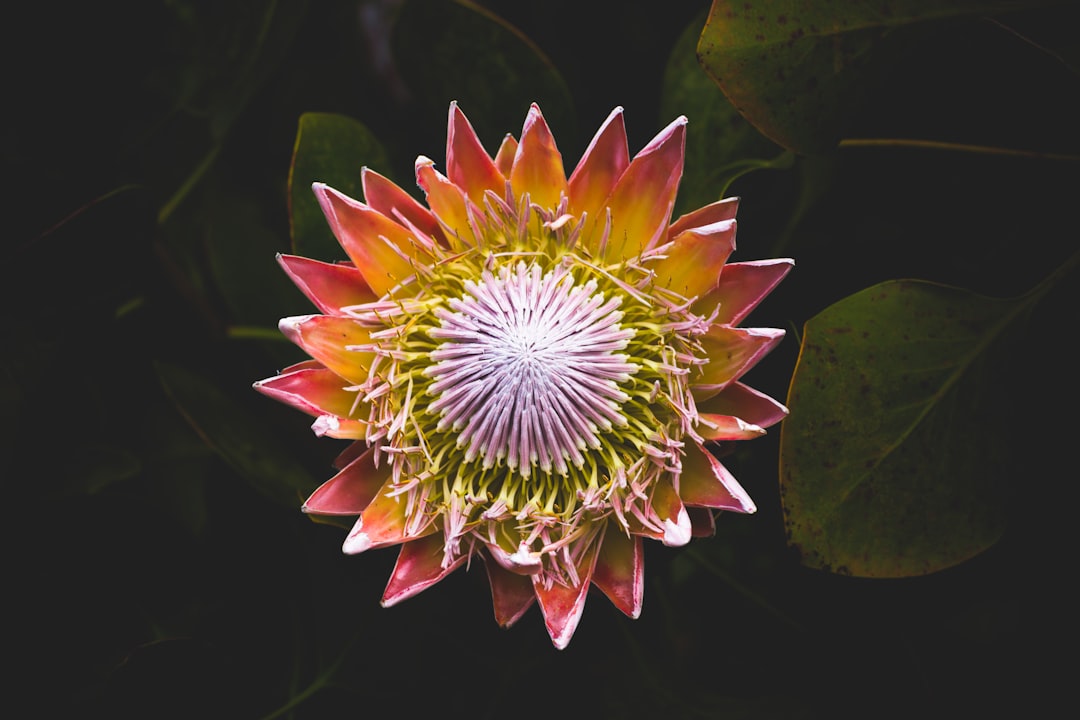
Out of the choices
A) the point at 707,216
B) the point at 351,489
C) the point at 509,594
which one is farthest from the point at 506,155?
the point at 509,594

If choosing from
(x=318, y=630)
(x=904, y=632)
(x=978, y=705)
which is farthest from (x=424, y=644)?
(x=978, y=705)

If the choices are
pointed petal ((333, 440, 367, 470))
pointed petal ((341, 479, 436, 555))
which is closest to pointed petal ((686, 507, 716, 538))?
pointed petal ((341, 479, 436, 555))

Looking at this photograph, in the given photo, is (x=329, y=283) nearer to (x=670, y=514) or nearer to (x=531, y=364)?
(x=531, y=364)

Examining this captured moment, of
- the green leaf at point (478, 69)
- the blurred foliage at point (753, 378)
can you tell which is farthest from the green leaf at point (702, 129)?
the green leaf at point (478, 69)

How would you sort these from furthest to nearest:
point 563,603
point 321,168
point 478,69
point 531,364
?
point 478,69 < point 321,168 < point 531,364 < point 563,603

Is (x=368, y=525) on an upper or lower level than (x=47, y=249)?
lower

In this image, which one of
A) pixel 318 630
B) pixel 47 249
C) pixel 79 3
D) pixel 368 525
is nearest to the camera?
pixel 368 525

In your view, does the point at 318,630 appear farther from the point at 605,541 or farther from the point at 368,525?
the point at 605,541
